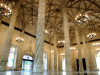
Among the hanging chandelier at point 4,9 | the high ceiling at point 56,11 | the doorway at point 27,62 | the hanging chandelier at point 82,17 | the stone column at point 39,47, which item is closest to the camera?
the stone column at point 39,47

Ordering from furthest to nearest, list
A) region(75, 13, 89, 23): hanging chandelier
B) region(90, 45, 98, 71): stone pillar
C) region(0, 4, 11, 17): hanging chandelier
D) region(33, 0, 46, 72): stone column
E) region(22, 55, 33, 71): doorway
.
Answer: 1. region(90, 45, 98, 71): stone pillar
2. region(22, 55, 33, 71): doorway
3. region(75, 13, 89, 23): hanging chandelier
4. region(0, 4, 11, 17): hanging chandelier
5. region(33, 0, 46, 72): stone column

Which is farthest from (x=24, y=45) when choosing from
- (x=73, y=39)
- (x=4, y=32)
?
(x=73, y=39)

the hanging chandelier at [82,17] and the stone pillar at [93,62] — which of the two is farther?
the stone pillar at [93,62]

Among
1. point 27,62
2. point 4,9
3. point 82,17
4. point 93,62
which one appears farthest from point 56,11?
point 93,62

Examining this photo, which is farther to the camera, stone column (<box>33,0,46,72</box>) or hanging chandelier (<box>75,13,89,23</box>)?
hanging chandelier (<box>75,13,89,23</box>)

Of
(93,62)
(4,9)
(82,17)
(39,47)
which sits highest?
(4,9)

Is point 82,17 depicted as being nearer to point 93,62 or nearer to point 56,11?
point 56,11

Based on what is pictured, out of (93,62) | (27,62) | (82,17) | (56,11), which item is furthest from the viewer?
(93,62)

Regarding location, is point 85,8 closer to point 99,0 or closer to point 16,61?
point 99,0

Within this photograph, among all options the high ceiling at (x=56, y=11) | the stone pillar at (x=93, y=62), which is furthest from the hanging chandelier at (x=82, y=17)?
the stone pillar at (x=93, y=62)

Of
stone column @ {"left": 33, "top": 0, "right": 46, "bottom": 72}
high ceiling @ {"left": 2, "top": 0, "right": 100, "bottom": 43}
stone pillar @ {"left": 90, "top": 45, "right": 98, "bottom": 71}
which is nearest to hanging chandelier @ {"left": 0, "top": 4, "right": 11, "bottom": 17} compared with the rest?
high ceiling @ {"left": 2, "top": 0, "right": 100, "bottom": 43}

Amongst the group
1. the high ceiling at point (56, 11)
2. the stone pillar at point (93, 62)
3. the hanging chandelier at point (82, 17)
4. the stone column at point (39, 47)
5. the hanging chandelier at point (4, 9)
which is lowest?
the stone pillar at point (93, 62)

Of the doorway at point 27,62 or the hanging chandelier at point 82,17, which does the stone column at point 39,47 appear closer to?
the hanging chandelier at point 82,17

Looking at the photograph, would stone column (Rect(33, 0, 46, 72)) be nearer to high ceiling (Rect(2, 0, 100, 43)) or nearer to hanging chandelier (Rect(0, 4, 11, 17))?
hanging chandelier (Rect(0, 4, 11, 17))
